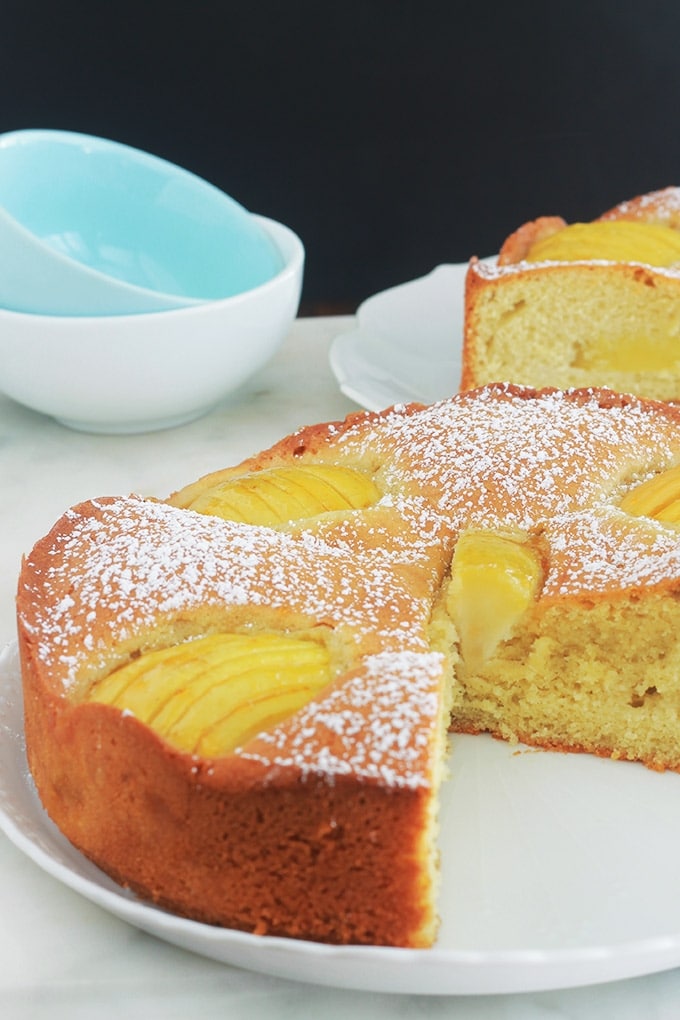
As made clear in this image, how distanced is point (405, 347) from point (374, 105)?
1719mm

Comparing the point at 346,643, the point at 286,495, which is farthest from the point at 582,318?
the point at 346,643

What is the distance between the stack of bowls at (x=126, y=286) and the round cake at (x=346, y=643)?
58cm

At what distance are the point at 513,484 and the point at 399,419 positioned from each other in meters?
0.32

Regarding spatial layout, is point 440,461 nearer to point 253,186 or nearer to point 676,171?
point 253,186

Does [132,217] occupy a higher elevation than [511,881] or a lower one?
higher

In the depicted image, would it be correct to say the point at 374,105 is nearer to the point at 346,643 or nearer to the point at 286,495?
the point at 286,495

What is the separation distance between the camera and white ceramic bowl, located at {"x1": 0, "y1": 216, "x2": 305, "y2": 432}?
2.45 metres

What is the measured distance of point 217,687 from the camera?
1333mm

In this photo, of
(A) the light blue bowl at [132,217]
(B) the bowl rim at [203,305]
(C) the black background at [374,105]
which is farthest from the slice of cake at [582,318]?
(C) the black background at [374,105]

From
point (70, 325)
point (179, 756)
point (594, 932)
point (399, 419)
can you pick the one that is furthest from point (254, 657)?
point (70, 325)

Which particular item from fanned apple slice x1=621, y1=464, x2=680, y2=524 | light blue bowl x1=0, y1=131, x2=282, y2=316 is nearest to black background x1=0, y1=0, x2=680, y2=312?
light blue bowl x1=0, y1=131, x2=282, y2=316

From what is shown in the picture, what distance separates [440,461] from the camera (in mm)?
1915

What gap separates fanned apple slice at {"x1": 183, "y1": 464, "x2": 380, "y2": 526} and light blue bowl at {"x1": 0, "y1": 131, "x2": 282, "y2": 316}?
37.5 inches

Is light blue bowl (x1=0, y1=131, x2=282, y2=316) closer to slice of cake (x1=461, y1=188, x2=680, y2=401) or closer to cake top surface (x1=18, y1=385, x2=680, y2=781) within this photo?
slice of cake (x1=461, y1=188, x2=680, y2=401)
